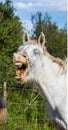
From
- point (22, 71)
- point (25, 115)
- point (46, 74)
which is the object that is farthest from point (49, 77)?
point (25, 115)

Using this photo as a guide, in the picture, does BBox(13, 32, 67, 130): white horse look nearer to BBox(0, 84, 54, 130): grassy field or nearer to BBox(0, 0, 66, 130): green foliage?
BBox(0, 0, 66, 130): green foliage

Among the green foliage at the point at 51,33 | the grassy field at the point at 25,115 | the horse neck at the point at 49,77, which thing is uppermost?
the horse neck at the point at 49,77

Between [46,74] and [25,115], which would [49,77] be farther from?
[25,115]

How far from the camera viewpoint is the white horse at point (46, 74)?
4723 millimetres

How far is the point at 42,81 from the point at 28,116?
5.48 metres

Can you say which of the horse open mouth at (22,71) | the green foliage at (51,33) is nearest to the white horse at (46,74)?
the horse open mouth at (22,71)

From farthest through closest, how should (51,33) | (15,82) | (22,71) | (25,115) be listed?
(51,33)
(15,82)
(25,115)
(22,71)

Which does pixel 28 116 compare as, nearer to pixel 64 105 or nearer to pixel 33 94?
pixel 33 94

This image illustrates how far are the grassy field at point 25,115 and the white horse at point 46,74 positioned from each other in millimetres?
4066

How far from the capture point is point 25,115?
1022 centimetres

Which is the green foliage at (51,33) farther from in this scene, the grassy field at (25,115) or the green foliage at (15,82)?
the grassy field at (25,115)

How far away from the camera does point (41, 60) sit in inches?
191

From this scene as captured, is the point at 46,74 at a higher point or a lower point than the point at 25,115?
higher

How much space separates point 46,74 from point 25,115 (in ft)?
17.8
